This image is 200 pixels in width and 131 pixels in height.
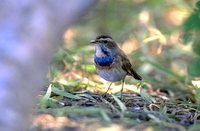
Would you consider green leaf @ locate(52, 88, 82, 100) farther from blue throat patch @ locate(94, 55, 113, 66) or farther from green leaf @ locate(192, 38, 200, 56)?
green leaf @ locate(192, 38, 200, 56)

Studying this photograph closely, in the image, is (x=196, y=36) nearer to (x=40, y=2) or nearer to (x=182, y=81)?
(x=182, y=81)

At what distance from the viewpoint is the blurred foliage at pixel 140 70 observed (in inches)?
189

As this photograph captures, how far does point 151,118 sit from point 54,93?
112 cm

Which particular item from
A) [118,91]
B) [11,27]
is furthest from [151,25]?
[11,27]

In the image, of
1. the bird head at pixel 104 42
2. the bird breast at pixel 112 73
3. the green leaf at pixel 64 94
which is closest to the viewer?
the green leaf at pixel 64 94

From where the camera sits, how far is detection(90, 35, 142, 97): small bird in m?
6.07

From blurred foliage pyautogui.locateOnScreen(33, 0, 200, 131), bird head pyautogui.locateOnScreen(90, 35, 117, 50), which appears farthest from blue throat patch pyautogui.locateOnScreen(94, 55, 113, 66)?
blurred foliage pyautogui.locateOnScreen(33, 0, 200, 131)

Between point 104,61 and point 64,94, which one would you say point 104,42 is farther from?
point 64,94

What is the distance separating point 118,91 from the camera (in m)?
6.35

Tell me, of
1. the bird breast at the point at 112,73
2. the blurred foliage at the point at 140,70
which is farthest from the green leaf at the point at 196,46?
the bird breast at the point at 112,73

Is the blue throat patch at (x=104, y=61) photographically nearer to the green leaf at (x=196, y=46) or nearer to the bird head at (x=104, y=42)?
the bird head at (x=104, y=42)

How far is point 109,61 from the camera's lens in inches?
241

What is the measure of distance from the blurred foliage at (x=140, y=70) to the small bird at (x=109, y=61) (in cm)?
19

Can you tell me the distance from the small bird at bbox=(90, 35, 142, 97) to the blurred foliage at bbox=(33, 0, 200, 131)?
0.62 ft
